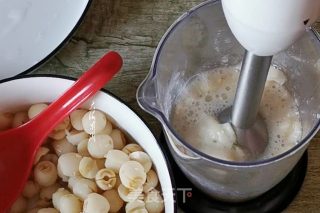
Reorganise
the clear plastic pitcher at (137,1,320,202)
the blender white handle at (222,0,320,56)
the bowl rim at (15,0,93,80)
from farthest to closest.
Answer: the bowl rim at (15,0,93,80) → the clear plastic pitcher at (137,1,320,202) → the blender white handle at (222,0,320,56)

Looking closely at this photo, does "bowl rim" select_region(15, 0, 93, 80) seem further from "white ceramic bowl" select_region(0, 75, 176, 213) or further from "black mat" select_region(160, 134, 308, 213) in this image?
"black mat" select_region(160, 134, 308, 213)

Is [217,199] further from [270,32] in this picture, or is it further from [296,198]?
[270,32]

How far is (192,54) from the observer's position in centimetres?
59

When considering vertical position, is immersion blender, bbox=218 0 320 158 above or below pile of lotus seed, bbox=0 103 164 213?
above

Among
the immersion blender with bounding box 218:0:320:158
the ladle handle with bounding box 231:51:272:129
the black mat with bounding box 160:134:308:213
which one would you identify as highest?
the immersion blender with bounding box 218:0:320:158

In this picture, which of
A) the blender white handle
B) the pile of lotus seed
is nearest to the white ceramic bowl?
the pile of lotus seed

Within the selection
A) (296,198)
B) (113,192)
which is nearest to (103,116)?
(113,192)

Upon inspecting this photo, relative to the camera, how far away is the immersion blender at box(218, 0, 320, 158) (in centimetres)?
35

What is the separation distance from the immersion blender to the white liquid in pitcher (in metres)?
0.06

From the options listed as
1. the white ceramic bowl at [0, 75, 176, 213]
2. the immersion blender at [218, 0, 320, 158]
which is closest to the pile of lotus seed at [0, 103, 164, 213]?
the white ceramic bowl at [0, 75, 176, 213]

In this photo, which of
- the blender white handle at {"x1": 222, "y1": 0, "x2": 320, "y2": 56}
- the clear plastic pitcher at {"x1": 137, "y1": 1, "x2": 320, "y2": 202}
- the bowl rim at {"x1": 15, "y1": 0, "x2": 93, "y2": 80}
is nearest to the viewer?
the blender white handle at {"x1": 222, "y1": 0, "x2": 320, "y2": 56}

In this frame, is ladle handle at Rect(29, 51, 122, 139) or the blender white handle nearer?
the blender white handle

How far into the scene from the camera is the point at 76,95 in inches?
21.3

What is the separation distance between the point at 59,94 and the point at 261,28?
0.85 ft
